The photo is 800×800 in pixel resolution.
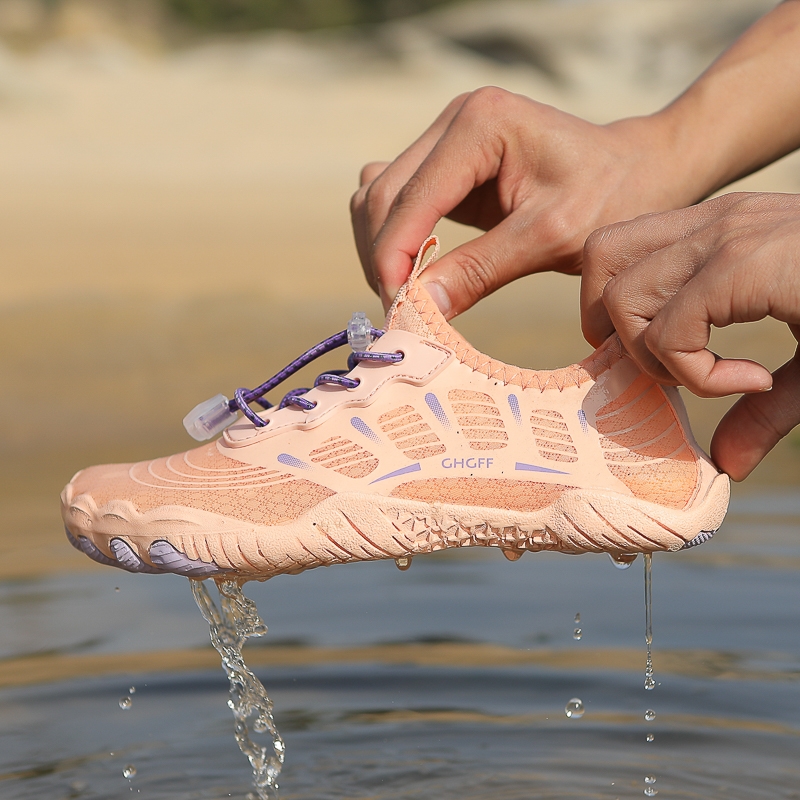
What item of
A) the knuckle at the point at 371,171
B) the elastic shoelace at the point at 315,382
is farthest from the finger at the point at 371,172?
the elastic shoelace at the point at 315,382

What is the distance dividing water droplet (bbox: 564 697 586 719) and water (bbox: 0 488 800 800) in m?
0.02

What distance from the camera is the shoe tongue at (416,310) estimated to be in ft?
7.06

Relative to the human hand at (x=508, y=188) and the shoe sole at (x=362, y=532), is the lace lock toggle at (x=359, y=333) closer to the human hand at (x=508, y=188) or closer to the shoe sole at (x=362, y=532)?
the human hand at (x=508, y=188)

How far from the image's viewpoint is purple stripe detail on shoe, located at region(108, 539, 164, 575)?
80.9 inches

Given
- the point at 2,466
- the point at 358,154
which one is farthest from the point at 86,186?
the point at 2,466

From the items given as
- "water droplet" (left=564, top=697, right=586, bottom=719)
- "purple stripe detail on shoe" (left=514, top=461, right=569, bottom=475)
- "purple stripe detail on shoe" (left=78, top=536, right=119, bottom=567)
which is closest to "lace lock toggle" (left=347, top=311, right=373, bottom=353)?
"purple stripe detail on shoe" (left=514, top=461, right=569, bottom=475)

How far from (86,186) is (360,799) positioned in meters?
9.65

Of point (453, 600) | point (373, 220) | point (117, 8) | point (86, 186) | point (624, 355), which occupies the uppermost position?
point (117, 8)

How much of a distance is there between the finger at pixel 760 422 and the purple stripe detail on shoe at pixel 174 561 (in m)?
0.89

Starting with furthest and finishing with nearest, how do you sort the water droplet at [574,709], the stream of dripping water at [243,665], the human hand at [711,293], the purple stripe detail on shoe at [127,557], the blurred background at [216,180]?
the blurred background at [216,180] < the water droplet at [574,709] < the stream of dripping water at [243,665] < the purple stripe detail on shoe at [127,557] < the human hand at [711,293]

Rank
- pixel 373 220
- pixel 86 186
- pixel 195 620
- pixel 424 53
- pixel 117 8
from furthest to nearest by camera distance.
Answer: pixel 117 8
pixel 424 53
pixel 86 186
pixel 195 620
pixel 373 220

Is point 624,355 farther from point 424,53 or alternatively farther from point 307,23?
point 307,23

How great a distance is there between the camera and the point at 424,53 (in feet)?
54.4

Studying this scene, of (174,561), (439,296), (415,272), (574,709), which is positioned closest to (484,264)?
(439,296)
